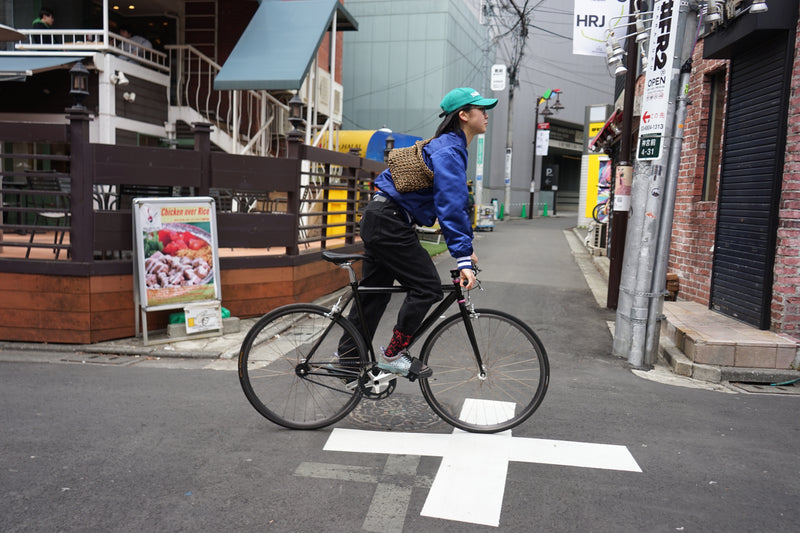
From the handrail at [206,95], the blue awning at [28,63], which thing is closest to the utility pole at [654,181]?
the handrail at [206,95]

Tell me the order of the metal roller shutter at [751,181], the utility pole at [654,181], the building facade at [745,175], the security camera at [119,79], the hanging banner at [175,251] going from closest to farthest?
the utility pole at [654,181] < the building facade at [745,175] < the metal roller shutter at [751,181] < the hanging banner at [175,251] < the security camera at [119,79]

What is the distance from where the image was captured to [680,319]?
22.4 ft

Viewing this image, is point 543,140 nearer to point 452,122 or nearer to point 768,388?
point 768,388

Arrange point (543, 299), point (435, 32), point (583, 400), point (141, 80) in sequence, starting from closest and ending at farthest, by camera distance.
Answer: 1. point (583, 400)
2. point (543, 299)
3. point (141, 80)
4. point (435, 32)

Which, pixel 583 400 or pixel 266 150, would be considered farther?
pixel 266 150

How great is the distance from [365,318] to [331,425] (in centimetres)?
75

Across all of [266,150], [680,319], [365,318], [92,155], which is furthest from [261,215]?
[266,150]

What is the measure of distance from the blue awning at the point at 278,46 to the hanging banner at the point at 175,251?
4639 mm

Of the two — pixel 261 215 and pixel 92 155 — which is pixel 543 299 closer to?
pixel 261 215

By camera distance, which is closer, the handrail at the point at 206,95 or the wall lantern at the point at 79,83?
the wall lantern at the point at 79,83

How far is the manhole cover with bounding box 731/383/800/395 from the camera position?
536 cm

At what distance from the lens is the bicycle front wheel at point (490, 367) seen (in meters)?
3.93

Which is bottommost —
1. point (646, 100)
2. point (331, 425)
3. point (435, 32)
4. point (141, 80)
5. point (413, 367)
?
point (331, 425)

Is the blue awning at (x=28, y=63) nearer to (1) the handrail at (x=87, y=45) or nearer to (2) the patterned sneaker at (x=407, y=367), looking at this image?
(1) the handrail at (x=87, y=45)
